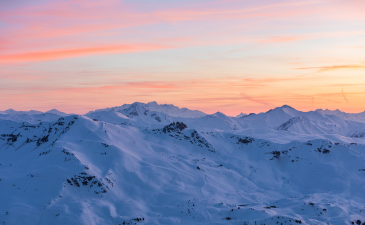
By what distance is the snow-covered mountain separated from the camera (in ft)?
242

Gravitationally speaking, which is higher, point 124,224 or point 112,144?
point 112,144

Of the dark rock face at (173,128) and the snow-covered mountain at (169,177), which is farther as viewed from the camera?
the dark rock face at (173,128)

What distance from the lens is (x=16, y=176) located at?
82.3 m

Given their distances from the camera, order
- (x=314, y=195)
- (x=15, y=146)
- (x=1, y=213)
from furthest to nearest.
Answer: (x=15, y=146) < (x=314, y=195) < (x=1, y=213)

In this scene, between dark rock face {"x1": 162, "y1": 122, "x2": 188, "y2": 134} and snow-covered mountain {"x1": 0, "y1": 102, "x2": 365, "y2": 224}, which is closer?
snow-covered mountain {"x1": 0, "y1": 102, "x2": 365, "y2": 224}

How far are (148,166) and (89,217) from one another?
28.1 meters

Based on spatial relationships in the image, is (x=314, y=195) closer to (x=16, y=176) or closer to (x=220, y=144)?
(x=220, y=144)

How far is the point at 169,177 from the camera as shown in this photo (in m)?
93.6

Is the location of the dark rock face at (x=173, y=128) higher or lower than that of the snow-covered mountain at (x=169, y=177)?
higher

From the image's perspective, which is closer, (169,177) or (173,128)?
(169,177)

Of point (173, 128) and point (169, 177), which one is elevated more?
point (173, 128)

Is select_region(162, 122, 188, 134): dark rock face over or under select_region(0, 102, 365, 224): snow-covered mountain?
over

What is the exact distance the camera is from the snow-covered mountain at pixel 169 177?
73625mm

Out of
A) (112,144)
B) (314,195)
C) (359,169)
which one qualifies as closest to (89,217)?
(112,144)
